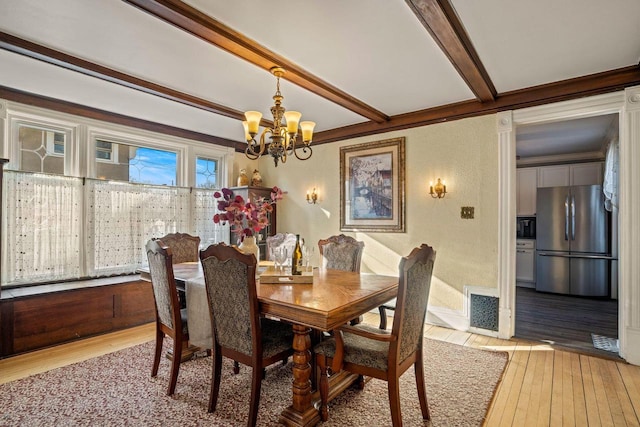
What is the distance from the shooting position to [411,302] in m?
1.88

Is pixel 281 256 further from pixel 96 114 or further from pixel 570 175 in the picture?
pixel 570 175

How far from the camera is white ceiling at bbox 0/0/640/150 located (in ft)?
6.62

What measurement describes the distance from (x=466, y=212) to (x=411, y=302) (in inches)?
86.5

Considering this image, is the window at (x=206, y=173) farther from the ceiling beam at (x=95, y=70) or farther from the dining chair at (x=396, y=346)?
the dining chair at (x=396, y=346)

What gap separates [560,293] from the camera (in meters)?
5.52

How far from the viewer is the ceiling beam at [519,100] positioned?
2.89 meters

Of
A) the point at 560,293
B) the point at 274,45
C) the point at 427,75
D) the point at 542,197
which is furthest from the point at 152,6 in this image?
the point at 560,293

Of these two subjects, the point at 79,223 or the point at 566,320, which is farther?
the point at 566,320

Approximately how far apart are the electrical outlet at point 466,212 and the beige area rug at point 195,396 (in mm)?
1476

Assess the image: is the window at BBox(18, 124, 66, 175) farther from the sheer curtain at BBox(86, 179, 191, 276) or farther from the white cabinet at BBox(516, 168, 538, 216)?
the white cabinet at BBox(516, 168, 538, 216)

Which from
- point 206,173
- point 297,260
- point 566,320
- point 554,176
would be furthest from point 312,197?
point 554,176

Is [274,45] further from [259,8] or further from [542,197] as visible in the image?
[542,197]

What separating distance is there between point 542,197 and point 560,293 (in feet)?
5.38

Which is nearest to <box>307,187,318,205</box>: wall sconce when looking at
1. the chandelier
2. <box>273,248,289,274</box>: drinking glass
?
the chandelier
